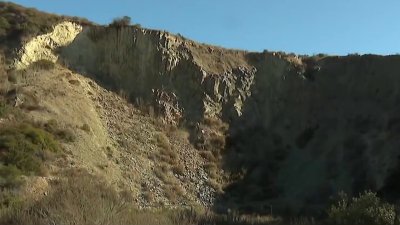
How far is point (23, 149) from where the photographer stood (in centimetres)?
2850

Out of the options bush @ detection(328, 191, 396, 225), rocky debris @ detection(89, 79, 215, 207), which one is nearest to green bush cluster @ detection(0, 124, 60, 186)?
rocky debris @ detection(89, 79, 215, 207)

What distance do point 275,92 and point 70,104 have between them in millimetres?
16780

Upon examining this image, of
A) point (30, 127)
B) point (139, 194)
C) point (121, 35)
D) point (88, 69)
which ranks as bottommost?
point (139, 194)

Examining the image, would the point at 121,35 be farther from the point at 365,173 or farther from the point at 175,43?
the point at 365,173

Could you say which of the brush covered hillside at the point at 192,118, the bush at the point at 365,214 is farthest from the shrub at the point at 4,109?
Result: the bush at the point at 365,214

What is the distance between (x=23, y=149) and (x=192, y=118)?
1404 cm

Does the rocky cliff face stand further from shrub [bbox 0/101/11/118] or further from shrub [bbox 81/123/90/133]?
shrub [bbox 81/123/90/133]

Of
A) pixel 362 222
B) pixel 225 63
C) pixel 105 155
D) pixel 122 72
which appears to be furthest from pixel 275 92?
pixel 362 222

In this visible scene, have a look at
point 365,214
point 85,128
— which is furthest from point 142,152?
point 365,214

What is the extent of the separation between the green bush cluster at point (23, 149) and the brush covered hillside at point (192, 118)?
0.07 meters

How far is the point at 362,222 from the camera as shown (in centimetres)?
1961

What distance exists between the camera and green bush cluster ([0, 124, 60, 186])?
26753 mm

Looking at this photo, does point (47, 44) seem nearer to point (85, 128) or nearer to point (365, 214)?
point (85, 128)

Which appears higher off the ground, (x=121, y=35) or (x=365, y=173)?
(x=121, y=35)
